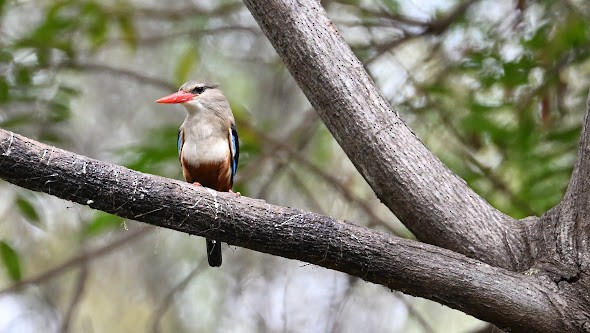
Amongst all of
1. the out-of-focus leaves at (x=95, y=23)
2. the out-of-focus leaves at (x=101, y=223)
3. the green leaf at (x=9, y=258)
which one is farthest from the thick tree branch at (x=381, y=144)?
the out-of-focus leaves at (x=95, y=23)

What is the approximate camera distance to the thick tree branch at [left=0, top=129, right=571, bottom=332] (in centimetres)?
241

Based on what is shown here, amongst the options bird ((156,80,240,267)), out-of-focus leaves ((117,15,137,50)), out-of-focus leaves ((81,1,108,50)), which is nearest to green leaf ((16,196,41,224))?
bird ((156,80,240,267))

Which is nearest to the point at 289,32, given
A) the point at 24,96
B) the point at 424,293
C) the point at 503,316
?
the point at 424,293

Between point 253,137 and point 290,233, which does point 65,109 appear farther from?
point 290,233

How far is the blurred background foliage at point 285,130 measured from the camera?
175 inches

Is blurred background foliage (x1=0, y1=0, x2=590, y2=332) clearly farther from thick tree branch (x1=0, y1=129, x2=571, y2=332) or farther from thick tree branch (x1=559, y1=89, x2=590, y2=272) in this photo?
thick tree branch (x1=559, y1=89, x2=590, y2=272)

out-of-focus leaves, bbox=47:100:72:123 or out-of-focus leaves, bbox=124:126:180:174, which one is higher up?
out-of-focus leaves, bbox=124:126:180:174

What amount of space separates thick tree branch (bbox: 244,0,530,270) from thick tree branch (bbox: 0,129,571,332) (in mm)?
173

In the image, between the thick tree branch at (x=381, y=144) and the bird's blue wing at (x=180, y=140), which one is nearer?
the thick tree branch at (x=381, y=144)

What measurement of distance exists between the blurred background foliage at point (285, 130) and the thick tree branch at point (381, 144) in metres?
0.90

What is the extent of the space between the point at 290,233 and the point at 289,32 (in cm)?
77

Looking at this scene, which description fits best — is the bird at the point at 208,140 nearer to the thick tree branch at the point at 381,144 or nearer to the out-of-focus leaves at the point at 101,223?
the out-of-focus leaves at the point at 101,223

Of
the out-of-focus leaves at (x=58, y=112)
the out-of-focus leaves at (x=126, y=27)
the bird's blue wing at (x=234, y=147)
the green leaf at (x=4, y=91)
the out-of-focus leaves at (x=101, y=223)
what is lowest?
the out-of-focus leaves at (x=101, y=223)

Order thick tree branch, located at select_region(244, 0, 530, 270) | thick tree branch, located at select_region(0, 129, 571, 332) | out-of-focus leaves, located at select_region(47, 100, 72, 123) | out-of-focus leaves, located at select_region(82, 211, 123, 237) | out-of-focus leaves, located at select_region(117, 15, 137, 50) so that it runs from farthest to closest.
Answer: out-of-focus leaves, located at select_region(117, 15, 137, 50) → out-of-focus leaves, located at select_region(47, 100, 72, 123) → out-of-focus leaves, located at select_region(82, 211, 123, 237) → thick tree branch, located at select_region(244, 0, 530, 270) → thick tree branch, located at select_region(0, 129, 571, 332)
